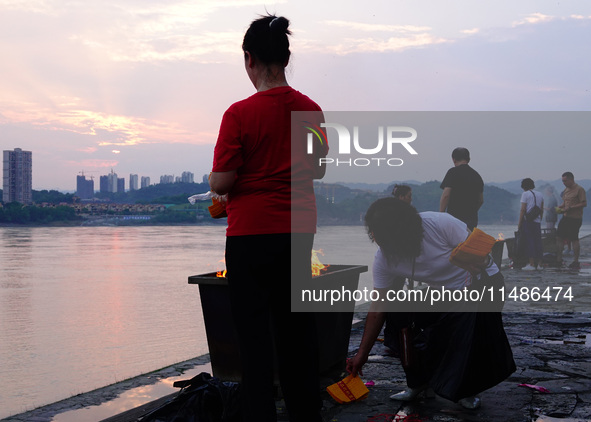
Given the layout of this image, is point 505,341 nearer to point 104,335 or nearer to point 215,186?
point 215,186

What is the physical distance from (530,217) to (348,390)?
10222 mm

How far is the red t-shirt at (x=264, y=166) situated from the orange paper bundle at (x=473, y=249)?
4.11ft

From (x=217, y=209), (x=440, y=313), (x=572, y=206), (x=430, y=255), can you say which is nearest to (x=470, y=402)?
(x=440, y=313)

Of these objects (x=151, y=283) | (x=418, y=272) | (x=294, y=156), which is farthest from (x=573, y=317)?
(x=151, y=283)

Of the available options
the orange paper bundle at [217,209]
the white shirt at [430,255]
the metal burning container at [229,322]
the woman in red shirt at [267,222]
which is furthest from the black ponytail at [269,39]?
the metal burning container at [229,322]

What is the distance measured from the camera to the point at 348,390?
4.18m

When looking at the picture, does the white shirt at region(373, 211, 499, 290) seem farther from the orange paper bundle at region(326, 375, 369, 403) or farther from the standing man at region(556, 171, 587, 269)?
the standing man at region(556, 171, 587, 269)

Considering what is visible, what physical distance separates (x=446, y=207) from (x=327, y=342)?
4487mm

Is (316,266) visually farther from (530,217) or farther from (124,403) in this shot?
(530,217)

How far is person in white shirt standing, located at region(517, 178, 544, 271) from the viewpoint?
13.3m

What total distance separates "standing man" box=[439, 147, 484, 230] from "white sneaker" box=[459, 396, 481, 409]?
15.7 feet

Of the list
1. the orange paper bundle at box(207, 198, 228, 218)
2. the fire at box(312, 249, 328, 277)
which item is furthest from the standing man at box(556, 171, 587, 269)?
the orange paper bundle at box(207, 198, 228, 218)

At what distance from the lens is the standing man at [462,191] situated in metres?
8.55

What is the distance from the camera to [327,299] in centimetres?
456
